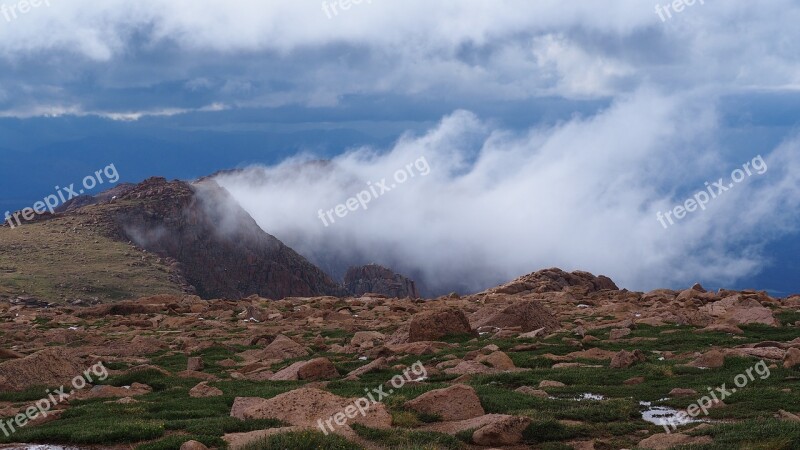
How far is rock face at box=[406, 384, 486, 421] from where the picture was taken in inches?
867

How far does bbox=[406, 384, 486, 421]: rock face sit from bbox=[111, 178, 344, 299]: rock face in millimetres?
125665

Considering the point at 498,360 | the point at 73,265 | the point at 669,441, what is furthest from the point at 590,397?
the point at 73,265

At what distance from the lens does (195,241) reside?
18350 cm

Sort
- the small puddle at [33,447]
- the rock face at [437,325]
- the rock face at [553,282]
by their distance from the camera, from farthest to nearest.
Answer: the rock face at [553,282] < the rock face at [437,325] < the small puddle at [33,447]

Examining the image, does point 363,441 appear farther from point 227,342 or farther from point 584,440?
point 227,342

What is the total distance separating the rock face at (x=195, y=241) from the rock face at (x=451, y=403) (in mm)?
125665

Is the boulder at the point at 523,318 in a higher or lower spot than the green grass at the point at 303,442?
higher

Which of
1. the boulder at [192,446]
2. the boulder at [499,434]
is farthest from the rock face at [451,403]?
the boulder at [192,446]

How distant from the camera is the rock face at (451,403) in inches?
867

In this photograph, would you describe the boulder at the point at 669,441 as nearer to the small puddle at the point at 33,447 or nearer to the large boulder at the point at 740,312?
the small puddle at the point at 33,447

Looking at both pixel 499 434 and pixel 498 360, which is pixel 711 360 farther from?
pixel 499 434

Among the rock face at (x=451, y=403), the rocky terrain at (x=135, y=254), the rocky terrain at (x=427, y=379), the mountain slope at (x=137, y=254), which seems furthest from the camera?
the mountain slope at (x=137, y=254)

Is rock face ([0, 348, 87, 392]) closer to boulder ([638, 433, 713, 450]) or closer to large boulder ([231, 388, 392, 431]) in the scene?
large boulder ([231, 388, 392, 431])

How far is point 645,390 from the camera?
25281 millimetres
